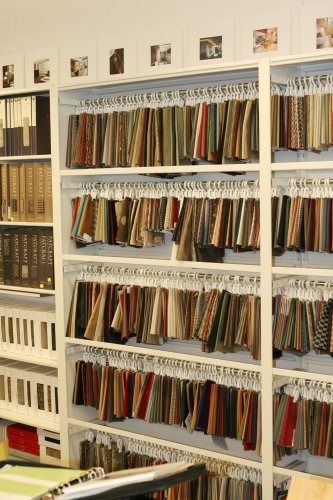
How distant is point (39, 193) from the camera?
4211 mm

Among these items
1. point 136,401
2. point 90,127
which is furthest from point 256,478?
point 90,127

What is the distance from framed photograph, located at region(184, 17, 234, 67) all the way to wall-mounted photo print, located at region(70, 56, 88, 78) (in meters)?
0.69

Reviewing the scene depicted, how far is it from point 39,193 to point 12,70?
3.04ft

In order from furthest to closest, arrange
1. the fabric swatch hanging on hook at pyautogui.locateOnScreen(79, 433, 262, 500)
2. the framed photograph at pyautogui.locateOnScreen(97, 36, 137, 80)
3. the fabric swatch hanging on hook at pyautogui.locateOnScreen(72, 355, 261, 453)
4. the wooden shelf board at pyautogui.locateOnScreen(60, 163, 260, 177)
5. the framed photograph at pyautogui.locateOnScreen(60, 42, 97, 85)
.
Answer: the framed photograph at pyautogui.locateOnScreen(60, 42, 97, 85) → the framed photograph at pyautogui.locateOnScreen(97, 36, 137, 80) → the fabric swatch hanging on hook at pyautogui.locateOnScreen(79, 433, 262, 500) → the fabric swatch hanging on hook at pyautogui.locateOnScreen(72, 355, 261, 453) → the wooden shelf board at pyautogui.locateOnScreen(60, 163, 260, 177)

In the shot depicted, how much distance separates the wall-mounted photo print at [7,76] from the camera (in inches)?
180

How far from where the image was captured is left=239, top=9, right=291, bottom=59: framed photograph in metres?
3.38

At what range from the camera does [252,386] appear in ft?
11.6

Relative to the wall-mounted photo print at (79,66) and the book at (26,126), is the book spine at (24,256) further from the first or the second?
the wall-mounted photo print at (79,66)

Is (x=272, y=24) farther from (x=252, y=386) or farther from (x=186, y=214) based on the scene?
(x=252, y=386)

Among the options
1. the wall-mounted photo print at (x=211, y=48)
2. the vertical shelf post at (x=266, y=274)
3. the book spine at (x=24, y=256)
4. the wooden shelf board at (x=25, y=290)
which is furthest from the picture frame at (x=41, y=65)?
the vertical shelf post at (x=266, y=274)

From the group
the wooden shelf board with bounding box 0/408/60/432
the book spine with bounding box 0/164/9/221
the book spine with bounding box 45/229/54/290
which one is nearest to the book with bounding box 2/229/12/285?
the book spine with bounding box 0/164/9/221

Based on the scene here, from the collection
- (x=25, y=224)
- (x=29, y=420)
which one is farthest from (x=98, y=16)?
(x=29, y=420)

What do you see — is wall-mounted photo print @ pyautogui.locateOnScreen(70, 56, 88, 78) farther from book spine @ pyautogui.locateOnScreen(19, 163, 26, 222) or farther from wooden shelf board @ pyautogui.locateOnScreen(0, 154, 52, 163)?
book spine @ pyautogui.locateOnScreen(19, 163, 26, 222)

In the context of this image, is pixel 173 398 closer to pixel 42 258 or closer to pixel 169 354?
pixel 169 354
